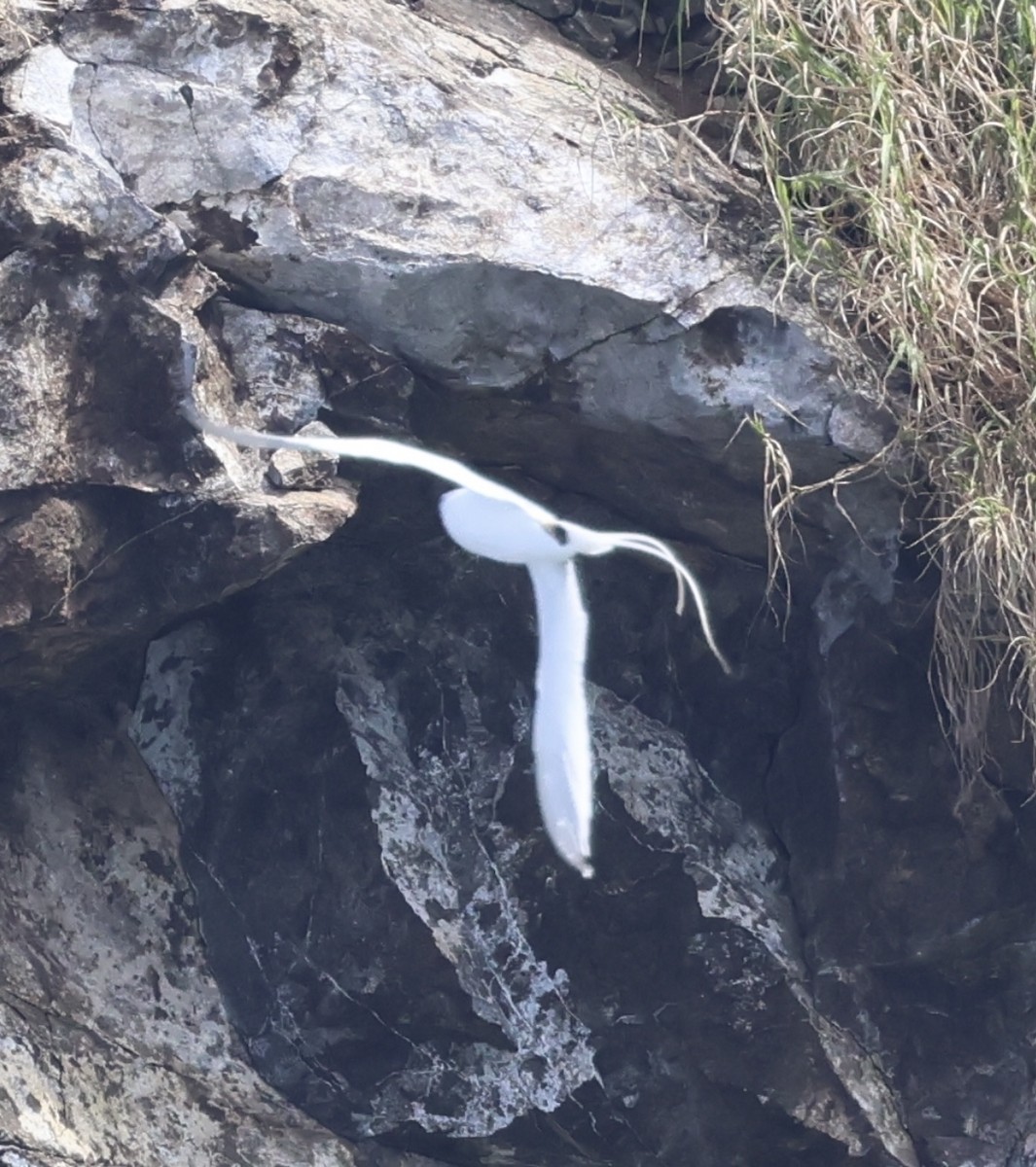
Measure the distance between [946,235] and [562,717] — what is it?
77cm

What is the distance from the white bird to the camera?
66.4 inches

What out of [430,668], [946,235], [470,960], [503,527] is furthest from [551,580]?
[946,235]

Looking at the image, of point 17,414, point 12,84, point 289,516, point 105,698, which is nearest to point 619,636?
point 289,516

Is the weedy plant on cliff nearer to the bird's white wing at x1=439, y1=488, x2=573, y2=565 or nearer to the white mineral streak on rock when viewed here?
the bird's white wing at x1=439, y1=488, x2=573, y2=565

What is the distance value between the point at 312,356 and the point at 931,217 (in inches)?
30.4

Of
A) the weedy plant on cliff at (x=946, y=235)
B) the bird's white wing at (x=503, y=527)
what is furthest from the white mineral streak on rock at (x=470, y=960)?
the weedy plant on cliff at (x=946, y=235)

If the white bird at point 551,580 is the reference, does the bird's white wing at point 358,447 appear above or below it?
above

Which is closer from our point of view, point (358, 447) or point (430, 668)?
point (358, 447)

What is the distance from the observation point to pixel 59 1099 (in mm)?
1702

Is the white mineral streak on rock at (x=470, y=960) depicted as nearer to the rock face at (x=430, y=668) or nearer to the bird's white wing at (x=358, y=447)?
the rock face at (x=430, y=668)

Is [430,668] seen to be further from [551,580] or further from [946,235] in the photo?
[946,235]

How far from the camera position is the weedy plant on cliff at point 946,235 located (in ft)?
5.46

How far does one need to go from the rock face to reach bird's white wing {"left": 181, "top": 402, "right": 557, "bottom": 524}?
24 millimetres

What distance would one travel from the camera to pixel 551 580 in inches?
71.2
